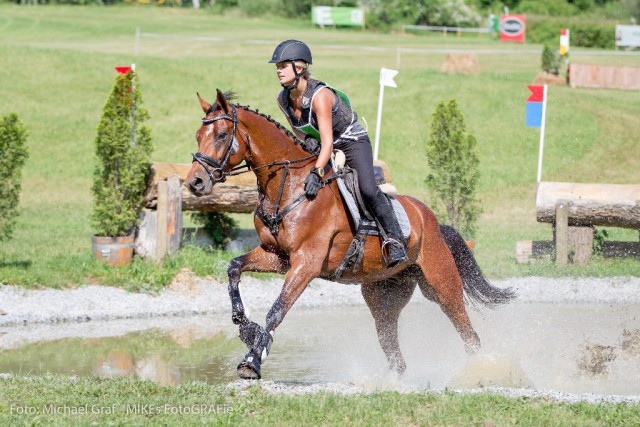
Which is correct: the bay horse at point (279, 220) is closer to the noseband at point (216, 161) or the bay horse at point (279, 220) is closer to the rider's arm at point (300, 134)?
the noseband at point (216, 161)

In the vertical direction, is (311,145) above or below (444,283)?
above

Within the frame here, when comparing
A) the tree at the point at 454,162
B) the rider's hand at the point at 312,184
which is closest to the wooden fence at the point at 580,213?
the tree at the point at 454,162

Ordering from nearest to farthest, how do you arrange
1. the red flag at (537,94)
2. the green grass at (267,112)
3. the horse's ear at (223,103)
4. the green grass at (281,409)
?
the green grass at (281,409)
the horse's ear at (223,103)
the green grass at (267,112)
the red flag at (537,94)

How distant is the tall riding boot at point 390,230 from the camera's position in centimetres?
785

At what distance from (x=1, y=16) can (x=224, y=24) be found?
1045 centimetres

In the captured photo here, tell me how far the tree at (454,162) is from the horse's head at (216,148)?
7658mm

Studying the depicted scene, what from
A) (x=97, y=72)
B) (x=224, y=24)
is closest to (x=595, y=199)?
(x=97, y=72)

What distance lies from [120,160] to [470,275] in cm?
A: 611

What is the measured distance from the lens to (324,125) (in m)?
7.39

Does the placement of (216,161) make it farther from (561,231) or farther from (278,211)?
(561,231)

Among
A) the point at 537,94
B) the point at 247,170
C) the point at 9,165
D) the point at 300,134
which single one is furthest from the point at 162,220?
the point at 537,94

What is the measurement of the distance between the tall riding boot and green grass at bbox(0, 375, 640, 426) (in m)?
1.45

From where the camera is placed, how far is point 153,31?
43.9m

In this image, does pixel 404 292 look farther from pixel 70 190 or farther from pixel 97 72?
pixel 97 72
